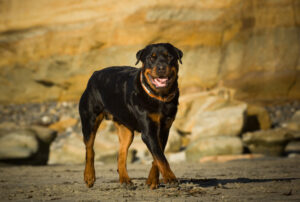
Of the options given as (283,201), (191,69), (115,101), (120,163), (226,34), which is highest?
(226,34)

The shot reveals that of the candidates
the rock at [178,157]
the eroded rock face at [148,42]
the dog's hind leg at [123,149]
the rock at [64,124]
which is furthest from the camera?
the rock at [64,124]

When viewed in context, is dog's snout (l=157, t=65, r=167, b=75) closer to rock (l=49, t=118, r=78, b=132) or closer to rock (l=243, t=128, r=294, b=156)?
rock (l=243, t=128, r=294, b=156)

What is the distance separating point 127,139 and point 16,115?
18.1 m

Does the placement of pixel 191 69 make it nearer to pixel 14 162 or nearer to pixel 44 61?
pixel 44 61

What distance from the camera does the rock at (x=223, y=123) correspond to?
14.3 metres

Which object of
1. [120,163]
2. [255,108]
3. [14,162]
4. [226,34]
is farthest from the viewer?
[226,34]

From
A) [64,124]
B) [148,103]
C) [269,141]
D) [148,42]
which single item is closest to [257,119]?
[269,141]

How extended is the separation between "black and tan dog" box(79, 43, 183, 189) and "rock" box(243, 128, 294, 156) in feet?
25.3

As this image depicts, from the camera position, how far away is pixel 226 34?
21953mm

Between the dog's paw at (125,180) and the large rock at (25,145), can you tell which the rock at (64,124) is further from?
the dog's paw at (125,180)

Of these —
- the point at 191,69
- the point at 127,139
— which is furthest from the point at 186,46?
the point at 127,139

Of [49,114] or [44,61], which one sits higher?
[44,61]

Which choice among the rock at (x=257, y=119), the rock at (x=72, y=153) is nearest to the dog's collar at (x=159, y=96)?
the rock at (x=72, y=153)

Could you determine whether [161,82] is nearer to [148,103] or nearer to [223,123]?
[148,103]
